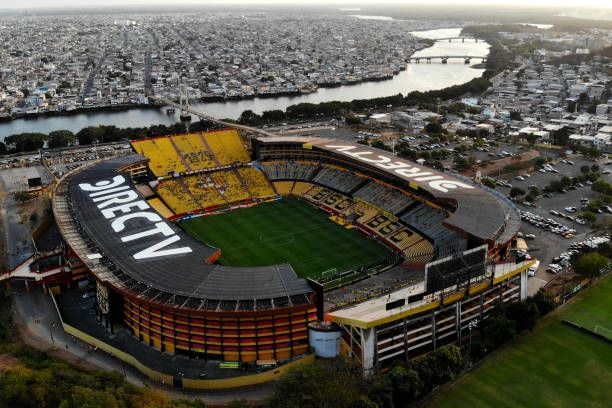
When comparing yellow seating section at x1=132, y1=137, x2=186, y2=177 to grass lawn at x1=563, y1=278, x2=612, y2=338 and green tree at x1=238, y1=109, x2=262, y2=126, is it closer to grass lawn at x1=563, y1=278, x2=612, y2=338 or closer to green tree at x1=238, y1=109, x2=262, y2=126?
green tree at x1=238, y1=109, x2=262, y2=126

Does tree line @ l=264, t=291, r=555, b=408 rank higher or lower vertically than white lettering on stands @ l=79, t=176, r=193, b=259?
lower

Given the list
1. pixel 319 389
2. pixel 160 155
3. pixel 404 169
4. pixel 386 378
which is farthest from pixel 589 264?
pixel 160 155

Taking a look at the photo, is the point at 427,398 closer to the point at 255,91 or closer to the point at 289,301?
the point at 289,301

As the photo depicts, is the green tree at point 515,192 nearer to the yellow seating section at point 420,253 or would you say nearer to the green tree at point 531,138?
the yellow seating section at point 420,253

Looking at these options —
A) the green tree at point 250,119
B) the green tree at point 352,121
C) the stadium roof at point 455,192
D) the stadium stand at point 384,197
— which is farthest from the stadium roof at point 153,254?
the green tree at point 352,121

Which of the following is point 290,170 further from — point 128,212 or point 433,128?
point 433,128

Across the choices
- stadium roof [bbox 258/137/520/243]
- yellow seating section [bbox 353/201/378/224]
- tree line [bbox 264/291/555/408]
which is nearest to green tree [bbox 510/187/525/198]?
stadium roof [bbox 258/137/520/243]
